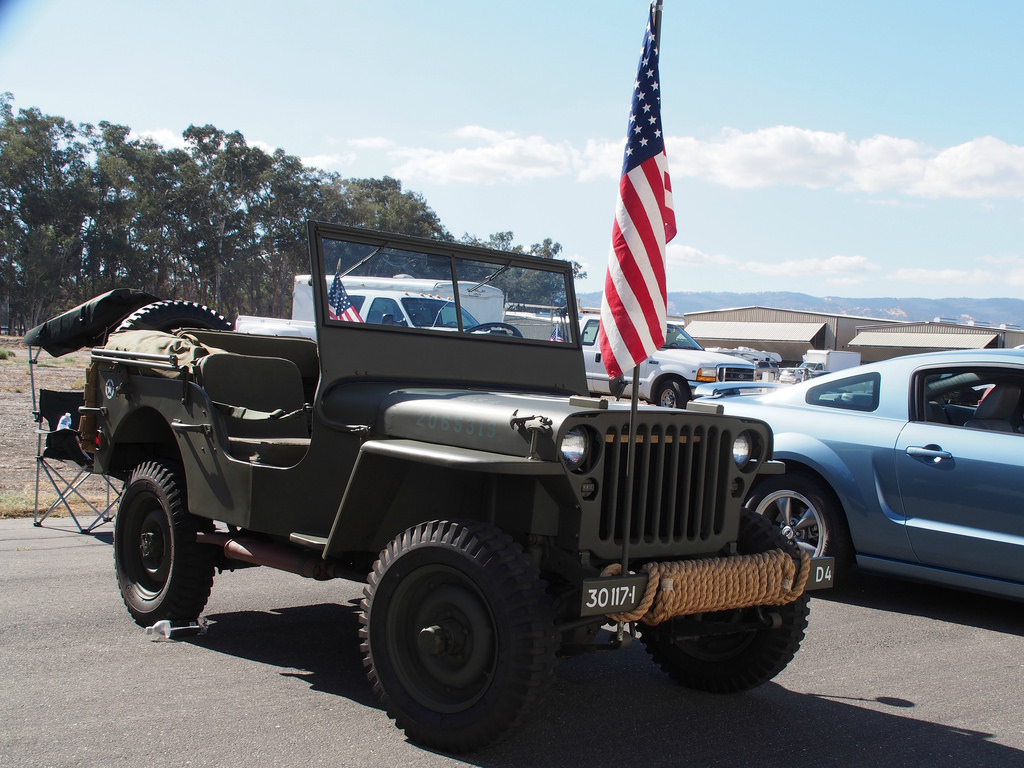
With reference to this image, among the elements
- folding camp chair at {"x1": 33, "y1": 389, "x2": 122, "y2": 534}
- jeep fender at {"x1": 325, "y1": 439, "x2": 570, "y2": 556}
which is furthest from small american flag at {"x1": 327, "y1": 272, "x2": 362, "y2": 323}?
folding camp chair at {"x1": 33, "y1": 389, "x2": 122, "y2": 534}

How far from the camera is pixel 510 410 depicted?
3564mm

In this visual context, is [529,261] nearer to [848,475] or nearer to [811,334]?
[848,475]

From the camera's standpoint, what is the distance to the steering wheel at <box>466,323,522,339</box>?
4913 millimetres

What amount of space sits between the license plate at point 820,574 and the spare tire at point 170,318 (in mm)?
4104

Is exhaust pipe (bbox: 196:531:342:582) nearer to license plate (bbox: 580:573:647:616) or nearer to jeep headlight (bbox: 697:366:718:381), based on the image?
license plate (bbox: 580:573:647:616)

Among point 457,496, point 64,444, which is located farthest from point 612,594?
point 64,444

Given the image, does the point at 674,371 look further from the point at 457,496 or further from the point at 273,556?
the point at 457,496

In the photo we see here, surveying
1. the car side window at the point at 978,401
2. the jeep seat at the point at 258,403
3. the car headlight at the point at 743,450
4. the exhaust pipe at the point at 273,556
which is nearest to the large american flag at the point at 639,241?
the car headlight at the point at 743,450

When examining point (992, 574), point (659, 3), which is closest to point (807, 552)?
point (992, 574)

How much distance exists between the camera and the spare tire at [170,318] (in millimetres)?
6117

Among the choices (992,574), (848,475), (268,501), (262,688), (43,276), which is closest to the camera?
(262,688)

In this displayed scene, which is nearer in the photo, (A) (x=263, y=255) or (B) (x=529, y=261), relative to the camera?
(B) (x=529, y=261)

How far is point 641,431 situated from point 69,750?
2.25m

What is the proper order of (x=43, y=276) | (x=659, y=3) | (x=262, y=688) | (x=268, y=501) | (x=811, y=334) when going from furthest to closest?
(x=811, y=334) → (x=43, y=276) → (x=268, y=501) → (x=262, y=688) → (x=659, y=3)
